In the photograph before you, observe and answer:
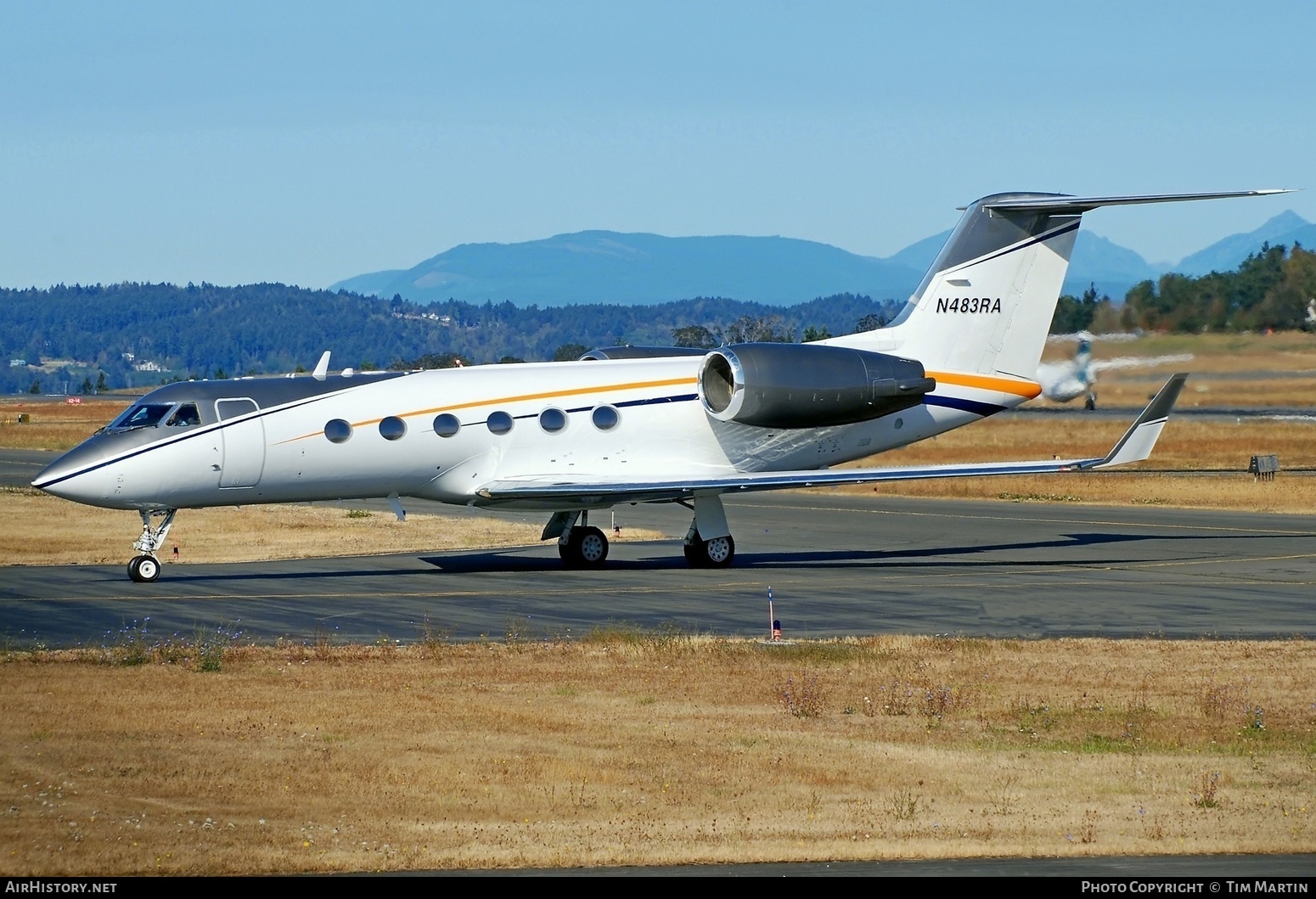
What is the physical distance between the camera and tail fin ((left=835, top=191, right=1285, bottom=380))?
30.8m

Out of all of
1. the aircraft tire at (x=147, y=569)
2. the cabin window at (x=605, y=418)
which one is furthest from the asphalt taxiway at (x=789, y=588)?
the cabin window at (x=605, y=418)

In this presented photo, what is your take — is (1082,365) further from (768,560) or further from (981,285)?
(768,560)

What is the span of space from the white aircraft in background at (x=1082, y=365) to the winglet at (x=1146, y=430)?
947 cm

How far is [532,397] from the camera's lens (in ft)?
94.0

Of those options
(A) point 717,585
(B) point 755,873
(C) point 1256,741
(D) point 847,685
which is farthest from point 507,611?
(B) point 755,873

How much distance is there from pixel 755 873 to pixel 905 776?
10.2 feet

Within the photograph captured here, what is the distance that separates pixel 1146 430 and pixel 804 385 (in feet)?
20.0

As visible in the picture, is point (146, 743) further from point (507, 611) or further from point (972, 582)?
point (972, 582)

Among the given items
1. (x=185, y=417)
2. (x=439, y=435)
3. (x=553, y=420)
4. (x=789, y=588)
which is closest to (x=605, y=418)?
(x=553, y=420)

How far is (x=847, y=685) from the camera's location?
16.9 meters

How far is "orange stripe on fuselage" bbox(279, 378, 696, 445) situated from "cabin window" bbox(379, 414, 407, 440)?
0.08m

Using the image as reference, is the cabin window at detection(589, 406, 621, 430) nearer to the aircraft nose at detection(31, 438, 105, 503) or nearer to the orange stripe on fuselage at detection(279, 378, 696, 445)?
the orange stripe on fuselage at detection(279, 378, 696, 445)

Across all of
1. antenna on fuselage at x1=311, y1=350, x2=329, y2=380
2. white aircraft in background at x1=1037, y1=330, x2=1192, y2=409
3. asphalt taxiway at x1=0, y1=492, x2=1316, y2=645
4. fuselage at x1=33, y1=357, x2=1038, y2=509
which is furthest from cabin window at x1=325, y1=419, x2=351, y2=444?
white aircraft in background at x1=1037, y1=330, x2=1192, y2=409

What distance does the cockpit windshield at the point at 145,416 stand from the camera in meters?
26.5
